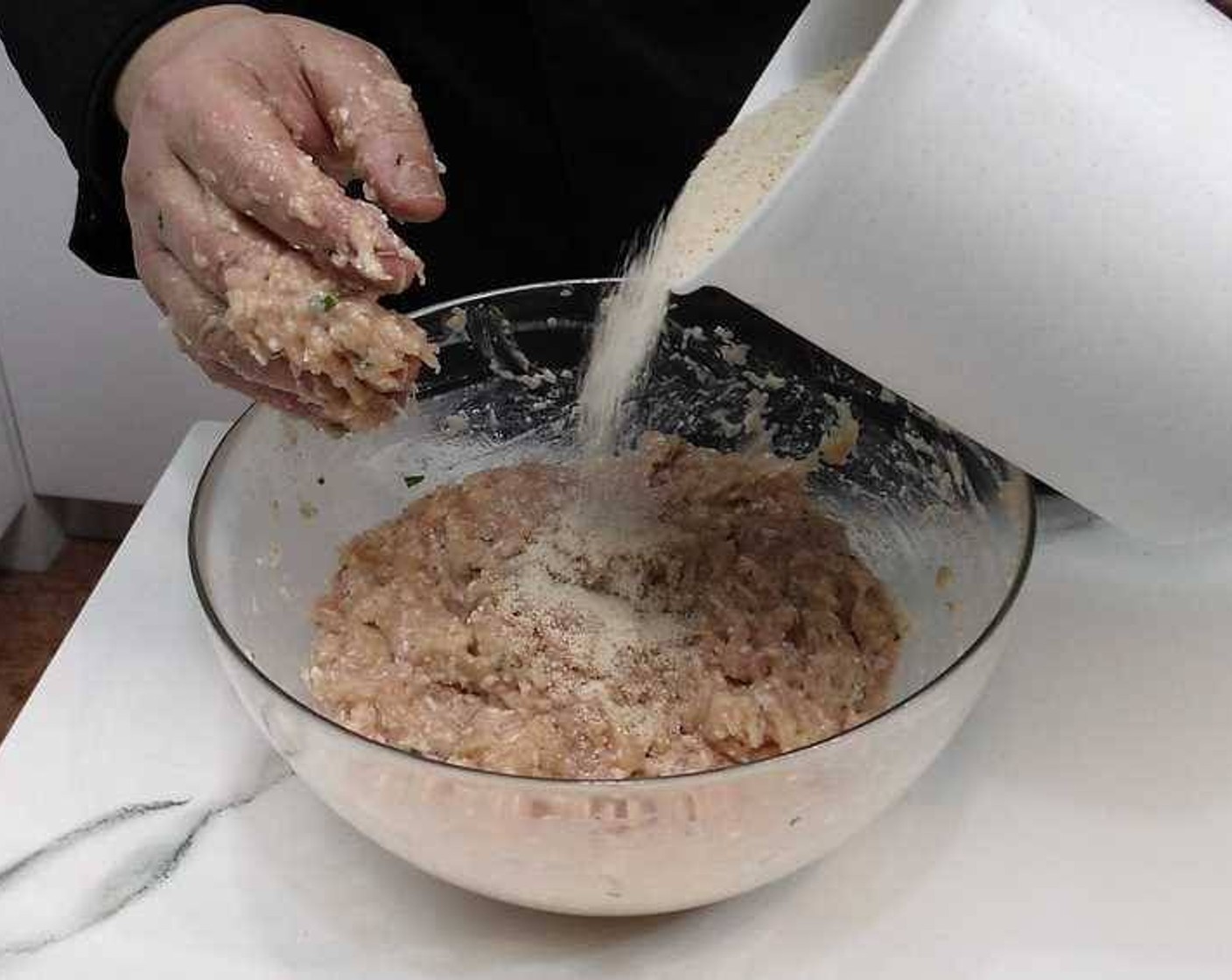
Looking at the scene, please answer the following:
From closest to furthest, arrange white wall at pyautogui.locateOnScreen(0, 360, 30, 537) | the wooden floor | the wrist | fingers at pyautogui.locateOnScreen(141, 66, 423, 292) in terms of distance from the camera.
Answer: fingers at pyautogui.locateOnScreen(141, 66, 423, 292)
the wrist
the wooden floor
white wall at pyautogui.locateOnScreen(0, 360, 30, 537)

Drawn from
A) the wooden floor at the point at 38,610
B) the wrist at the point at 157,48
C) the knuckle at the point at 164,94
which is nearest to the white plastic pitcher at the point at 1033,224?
the knuckle at the point at 164,94

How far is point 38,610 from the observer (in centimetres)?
203

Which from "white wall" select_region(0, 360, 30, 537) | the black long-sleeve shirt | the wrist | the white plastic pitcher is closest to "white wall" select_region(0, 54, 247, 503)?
"white wall" select_region(0, 360, 30, 537)

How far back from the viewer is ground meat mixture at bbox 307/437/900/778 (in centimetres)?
79

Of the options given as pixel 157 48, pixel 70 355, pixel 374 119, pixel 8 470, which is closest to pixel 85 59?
pixel 157 48

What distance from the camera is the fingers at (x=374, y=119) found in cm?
75

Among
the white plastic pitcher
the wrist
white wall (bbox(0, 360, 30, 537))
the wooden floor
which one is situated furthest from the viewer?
white wall (bbox(0, 360, 30, 537))

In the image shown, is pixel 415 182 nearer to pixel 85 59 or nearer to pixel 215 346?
pixel 215 346

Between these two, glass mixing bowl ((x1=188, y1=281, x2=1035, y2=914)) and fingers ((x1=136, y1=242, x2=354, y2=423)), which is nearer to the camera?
glass mixing bowl ((x1=188, y1=281, x2=1035, y2=914))

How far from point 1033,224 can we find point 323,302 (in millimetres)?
341

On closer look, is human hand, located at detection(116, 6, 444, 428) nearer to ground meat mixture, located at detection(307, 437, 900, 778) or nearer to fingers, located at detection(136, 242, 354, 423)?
fingers, located at detection(136, 242, 354, 423)

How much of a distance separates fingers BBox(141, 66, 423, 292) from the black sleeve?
0.18 meters

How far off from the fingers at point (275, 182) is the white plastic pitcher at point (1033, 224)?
165mm

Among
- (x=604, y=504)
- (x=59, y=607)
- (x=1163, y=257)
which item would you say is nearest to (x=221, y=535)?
(x=604, y=504)
